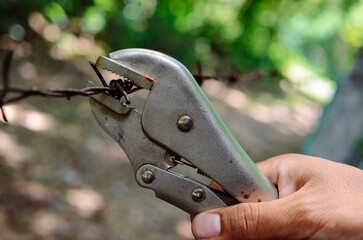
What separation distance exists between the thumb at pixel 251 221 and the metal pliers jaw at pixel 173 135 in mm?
61

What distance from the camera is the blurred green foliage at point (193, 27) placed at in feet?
23.2

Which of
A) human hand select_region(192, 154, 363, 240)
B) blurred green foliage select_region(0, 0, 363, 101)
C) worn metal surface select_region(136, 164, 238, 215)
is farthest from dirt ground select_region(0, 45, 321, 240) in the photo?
human hand select_region(192, 154, 363, 240)

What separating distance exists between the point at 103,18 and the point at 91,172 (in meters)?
5.02

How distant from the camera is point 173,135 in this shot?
123 centimetres

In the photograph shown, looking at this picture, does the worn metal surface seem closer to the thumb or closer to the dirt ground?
the thumb

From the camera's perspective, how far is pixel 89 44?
8.16 m

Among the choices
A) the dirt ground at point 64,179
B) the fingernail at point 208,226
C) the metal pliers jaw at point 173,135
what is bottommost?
the dirt ground at point 64,179

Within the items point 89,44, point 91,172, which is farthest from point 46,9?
point 91,172

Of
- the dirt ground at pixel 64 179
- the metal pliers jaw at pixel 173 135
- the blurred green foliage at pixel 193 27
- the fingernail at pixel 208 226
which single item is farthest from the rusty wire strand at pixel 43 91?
the dirt ground at pixel 64 179

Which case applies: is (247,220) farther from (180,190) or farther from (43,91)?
(43,91)

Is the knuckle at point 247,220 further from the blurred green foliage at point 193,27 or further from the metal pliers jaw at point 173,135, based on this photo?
the blurred green foliage at point 193,27

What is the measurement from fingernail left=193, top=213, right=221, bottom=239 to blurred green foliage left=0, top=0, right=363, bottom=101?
2.10 meters

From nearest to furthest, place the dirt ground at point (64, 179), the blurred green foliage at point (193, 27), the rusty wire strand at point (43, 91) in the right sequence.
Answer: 1. the rusty wire strand at point (43, 91)
2. the dirt ground at point (64, 179)
3. the blurred green foliage at point (193, 27)

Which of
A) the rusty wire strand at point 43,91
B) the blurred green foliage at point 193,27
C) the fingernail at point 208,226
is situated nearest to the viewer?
the rusty wire strand at point 43,91
